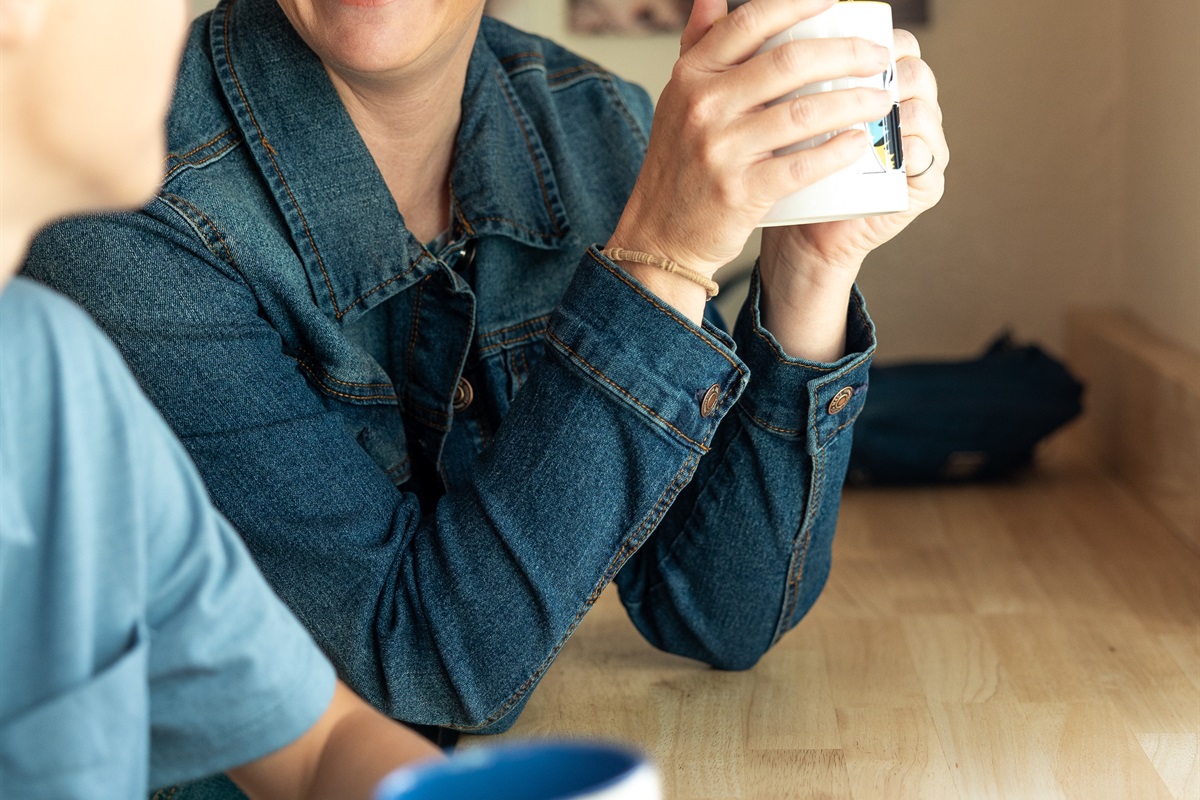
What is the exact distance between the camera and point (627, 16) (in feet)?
7.31

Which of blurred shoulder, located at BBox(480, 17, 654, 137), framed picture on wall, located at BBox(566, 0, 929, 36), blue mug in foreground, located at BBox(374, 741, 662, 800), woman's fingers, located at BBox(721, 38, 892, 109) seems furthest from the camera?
framed picture on wall, located at BBox(566, 0, 929, 36)

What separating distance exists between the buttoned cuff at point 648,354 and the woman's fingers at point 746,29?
0.15m

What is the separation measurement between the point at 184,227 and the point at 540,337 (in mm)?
335

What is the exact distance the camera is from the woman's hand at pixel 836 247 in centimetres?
87

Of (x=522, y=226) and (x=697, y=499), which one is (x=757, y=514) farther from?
(x=522, y=226)

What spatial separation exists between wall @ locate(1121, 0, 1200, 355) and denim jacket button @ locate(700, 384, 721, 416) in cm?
87

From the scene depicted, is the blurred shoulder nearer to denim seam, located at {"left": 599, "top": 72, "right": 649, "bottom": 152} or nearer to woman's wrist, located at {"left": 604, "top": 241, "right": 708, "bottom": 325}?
denim seam, located at {"left": 599, "top": 72, "right": 649, "bottom": 152}

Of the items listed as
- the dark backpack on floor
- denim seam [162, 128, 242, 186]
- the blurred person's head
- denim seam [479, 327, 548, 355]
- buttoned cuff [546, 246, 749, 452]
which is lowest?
the dark backpack on floor

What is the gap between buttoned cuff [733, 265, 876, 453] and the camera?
0.94 metres

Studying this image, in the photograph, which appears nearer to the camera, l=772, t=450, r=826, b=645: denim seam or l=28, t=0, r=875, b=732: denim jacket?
l=28, t=0, r=875, b=732: denim jacket

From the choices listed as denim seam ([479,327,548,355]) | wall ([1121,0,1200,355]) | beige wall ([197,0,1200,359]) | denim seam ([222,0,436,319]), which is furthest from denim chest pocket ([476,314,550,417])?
beige wall ([197,0,1200,359])

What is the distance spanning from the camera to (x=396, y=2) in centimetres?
97

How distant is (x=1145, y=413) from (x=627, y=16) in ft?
3.82

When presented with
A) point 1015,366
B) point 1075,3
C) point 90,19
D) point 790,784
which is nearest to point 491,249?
point 790,784
